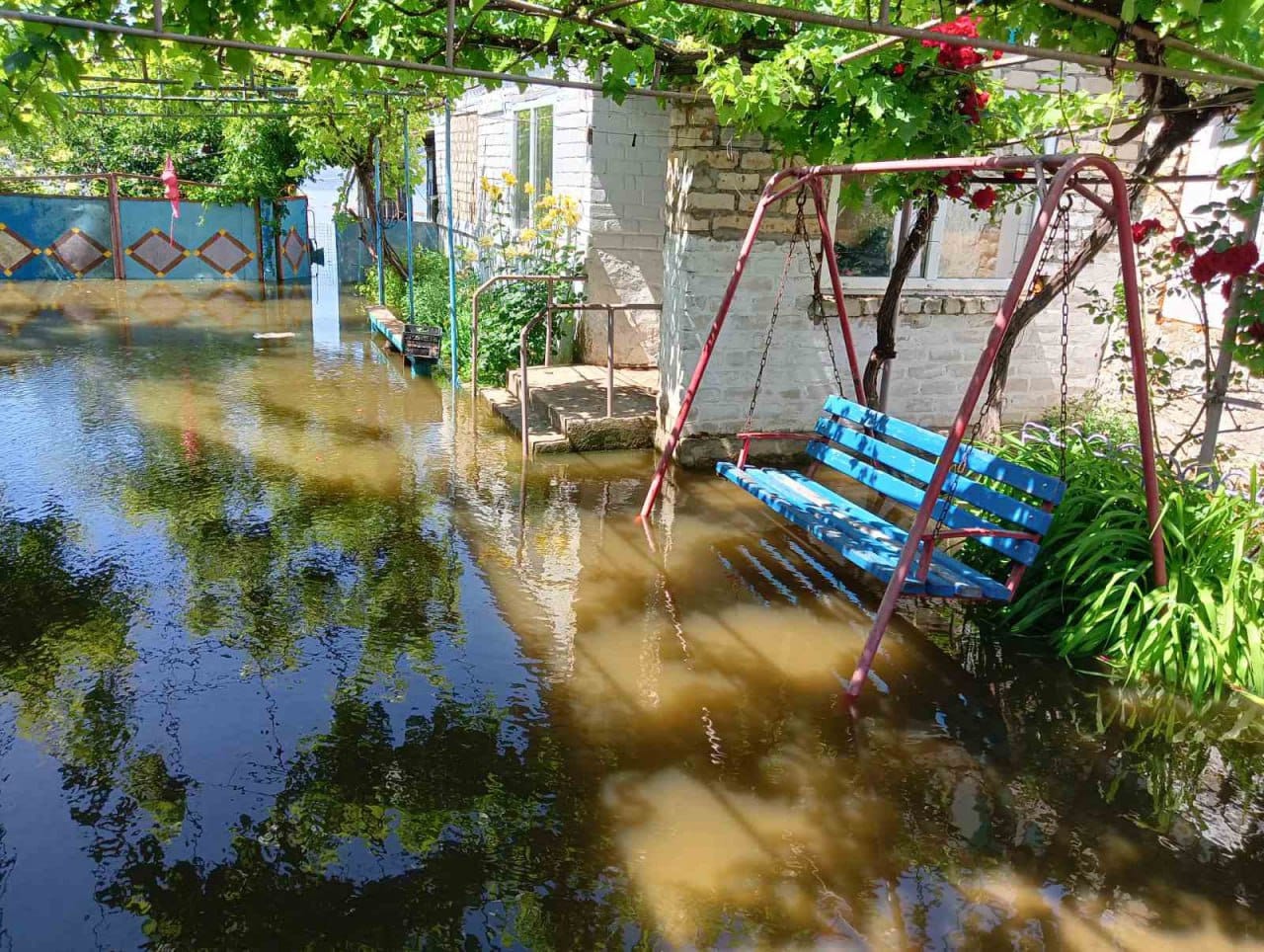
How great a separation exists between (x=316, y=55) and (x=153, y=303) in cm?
1263

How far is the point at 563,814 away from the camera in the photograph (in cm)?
345

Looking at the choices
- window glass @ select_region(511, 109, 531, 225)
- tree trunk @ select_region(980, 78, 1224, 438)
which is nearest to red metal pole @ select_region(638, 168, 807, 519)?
tree trunk @ select_region(980, 78, 1224, 438)

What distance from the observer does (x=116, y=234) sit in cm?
1709

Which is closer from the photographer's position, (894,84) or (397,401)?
(894,84)

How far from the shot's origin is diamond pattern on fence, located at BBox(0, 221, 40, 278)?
16.5 m

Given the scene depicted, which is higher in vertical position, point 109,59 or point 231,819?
point 109,59

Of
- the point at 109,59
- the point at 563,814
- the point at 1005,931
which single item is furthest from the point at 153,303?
the point at 1005,931

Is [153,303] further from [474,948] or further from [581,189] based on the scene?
[474,948]

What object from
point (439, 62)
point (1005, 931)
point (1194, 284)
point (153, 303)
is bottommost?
point (1005, 931)

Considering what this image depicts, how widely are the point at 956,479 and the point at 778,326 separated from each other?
289 centimetres

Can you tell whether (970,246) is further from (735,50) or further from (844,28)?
(844,28)

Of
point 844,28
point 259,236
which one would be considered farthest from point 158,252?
point 844,28

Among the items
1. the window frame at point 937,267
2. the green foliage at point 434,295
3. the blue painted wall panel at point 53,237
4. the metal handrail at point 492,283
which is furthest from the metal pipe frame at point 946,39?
the blue painted wall panel at point 53,237

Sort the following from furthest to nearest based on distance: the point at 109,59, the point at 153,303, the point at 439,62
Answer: the point at 153,303 → the point at 439,62 → the point at 109,59
